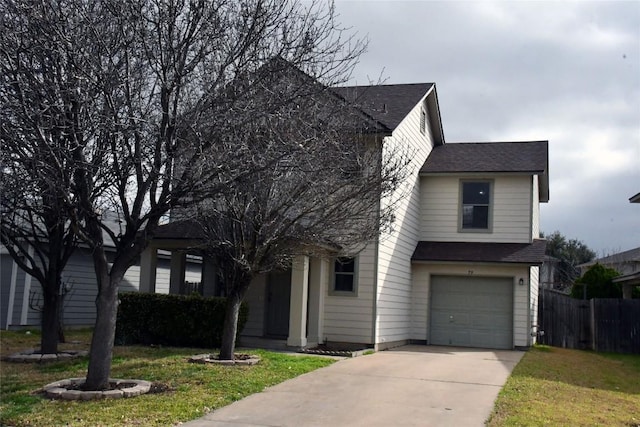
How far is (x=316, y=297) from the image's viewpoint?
56.0 ft

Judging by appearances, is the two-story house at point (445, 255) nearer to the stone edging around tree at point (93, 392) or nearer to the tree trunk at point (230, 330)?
the tree trunk at point (230, 330)

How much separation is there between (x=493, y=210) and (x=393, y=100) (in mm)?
4531

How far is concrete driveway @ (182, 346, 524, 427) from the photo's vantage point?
864 centimetres

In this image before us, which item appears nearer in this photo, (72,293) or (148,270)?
(148,270)

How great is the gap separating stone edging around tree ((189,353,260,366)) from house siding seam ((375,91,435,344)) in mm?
4794

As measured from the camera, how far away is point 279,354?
48.0 feet

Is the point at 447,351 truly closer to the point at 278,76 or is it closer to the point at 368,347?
the point at 368,347

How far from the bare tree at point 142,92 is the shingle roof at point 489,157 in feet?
39.1

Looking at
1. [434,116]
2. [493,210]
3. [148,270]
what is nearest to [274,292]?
[148,270]

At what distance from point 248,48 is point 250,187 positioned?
230 cm

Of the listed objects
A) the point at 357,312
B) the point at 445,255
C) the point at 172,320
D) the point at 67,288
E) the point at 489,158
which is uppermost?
the point at 489,158

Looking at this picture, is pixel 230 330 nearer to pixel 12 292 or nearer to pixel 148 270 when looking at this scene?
pixel 148 270

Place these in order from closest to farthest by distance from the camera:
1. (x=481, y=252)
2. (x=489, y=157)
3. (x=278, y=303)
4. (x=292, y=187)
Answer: (x=292, y=187), (x=278, y=303), (x=481, y=252), (x=489, y=157)

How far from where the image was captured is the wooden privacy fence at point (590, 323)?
73.0 ft
